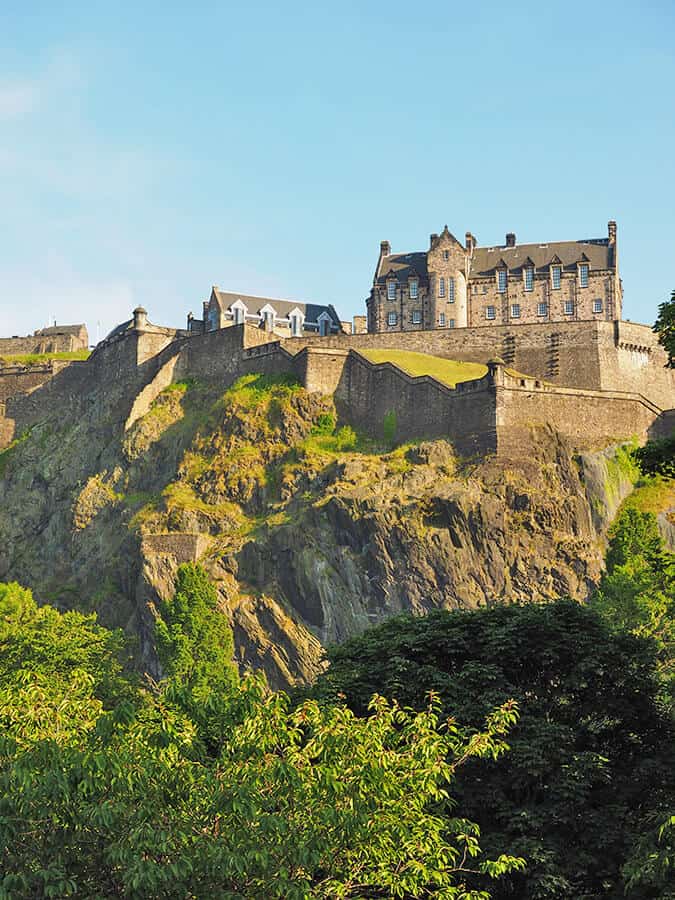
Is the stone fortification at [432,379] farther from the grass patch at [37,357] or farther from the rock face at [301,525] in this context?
the grass patch at [37,357]

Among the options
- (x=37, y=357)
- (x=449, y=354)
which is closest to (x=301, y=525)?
(x=449, y=354)

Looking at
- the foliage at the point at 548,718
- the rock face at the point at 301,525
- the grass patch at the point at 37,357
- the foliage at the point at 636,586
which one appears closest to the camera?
the foliage at the point at 548,718

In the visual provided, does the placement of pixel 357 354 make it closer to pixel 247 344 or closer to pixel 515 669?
pixel 247 344

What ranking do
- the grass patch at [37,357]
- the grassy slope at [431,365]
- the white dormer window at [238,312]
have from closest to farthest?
the grassy slope at [431,365] < the grass patch at [37,357] < the white dormer window at [238,312]

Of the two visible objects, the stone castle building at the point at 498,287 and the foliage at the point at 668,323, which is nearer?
the foliage at the point at 668,323

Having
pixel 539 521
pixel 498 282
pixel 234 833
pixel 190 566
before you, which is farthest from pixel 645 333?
pixel 234 833

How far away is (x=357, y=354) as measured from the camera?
3189 inches

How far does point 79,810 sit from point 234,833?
2.39 metres

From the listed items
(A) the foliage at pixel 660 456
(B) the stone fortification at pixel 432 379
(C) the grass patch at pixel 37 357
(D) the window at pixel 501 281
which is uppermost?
(D) the window at pixel 501 281

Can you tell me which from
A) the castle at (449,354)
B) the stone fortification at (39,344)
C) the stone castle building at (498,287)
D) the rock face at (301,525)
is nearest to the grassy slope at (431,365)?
the castle at (449,354)

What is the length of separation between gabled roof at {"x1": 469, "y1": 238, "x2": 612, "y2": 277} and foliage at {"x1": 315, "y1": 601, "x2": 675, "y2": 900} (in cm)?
6292

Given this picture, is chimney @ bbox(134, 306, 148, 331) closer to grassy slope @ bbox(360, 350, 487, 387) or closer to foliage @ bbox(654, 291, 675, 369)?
grassy slope @ bbox(360, 350, 487, 387)

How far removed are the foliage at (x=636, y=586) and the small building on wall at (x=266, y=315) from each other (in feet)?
136

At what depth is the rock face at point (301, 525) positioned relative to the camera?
6769 centimetres
